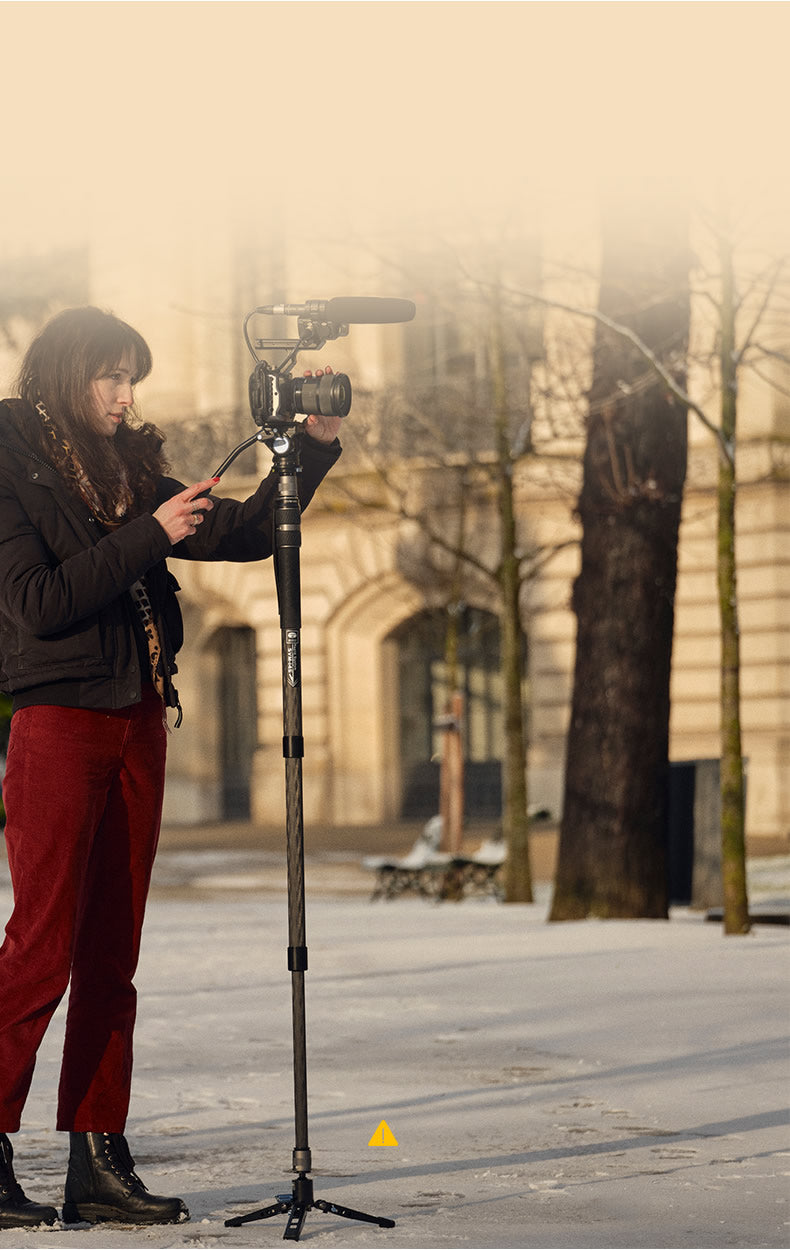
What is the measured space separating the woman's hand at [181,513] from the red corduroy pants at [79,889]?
0.40m

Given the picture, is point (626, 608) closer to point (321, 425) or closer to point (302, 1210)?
point (321, 425)

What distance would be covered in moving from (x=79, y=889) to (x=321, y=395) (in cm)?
118

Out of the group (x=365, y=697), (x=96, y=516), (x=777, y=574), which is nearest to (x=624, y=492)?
(x=96, y=516)

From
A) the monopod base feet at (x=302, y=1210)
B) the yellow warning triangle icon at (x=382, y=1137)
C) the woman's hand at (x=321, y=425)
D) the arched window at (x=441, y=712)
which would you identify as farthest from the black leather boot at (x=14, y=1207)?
the arched window at (x=441, y=712)

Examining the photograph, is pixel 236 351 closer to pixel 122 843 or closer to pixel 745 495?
pixel 745 495

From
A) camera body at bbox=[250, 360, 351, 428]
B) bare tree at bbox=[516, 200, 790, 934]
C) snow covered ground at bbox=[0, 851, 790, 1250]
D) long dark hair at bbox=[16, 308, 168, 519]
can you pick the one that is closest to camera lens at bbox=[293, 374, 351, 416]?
camera body at bbox=[250, 360, 351, 428]

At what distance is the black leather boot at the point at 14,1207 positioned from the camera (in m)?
4.25

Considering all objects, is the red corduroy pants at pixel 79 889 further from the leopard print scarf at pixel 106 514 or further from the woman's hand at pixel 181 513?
the woman's hand at pixel 181 513

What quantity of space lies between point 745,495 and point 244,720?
437 inches

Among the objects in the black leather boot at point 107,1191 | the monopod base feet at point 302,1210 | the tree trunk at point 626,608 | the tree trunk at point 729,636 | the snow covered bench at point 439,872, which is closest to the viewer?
the monopod base feet at point 302,1210

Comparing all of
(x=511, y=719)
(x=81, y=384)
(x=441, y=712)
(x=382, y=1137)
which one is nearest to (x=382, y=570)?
(x=441, y=712)

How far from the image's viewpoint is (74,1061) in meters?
4.43

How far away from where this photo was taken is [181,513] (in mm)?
4242

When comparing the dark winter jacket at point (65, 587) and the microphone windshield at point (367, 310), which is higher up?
the microphone windshield at point (367, 310)
